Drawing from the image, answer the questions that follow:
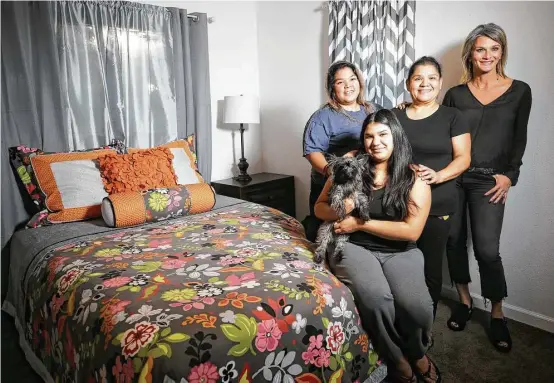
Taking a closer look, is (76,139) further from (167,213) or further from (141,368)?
(141,368)

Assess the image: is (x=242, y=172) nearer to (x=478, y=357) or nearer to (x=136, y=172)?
(x=136, y=172)

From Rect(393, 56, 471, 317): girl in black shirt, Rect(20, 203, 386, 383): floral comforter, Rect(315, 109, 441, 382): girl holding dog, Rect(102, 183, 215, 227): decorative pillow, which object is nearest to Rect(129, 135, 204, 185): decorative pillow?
Rect(102, 183, 215, 227): decorative pillow

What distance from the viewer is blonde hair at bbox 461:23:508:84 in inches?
Answer: 82.3

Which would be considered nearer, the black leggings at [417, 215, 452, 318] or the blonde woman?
the black leggings at [417, 215, 452, 318]

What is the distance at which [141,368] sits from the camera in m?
1.18

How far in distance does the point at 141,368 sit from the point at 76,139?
2015 mm

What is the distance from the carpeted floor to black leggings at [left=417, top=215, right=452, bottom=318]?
383 mm

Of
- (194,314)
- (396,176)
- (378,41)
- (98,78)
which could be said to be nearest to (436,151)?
(396,176)

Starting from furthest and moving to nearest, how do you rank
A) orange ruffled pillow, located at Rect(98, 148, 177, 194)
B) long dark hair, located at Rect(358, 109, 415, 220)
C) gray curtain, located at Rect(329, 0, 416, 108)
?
gray curtain, located at Rect(329, 0, 416, 108) < orange ruffled pillow, located at Rect(98, 148, 177, 194) < long dark hair, located at Rect(358, 109, 415, 220)

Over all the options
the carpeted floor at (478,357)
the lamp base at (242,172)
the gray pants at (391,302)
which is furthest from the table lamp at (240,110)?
the carpeted floor at (478,357)

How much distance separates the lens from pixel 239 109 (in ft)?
10.9

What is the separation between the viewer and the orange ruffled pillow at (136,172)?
2.42 m

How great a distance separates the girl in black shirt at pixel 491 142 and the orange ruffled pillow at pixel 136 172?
168cm

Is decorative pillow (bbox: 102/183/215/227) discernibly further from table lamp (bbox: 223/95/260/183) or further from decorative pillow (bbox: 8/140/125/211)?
table lamp (bbox: 223/95/260/183)
